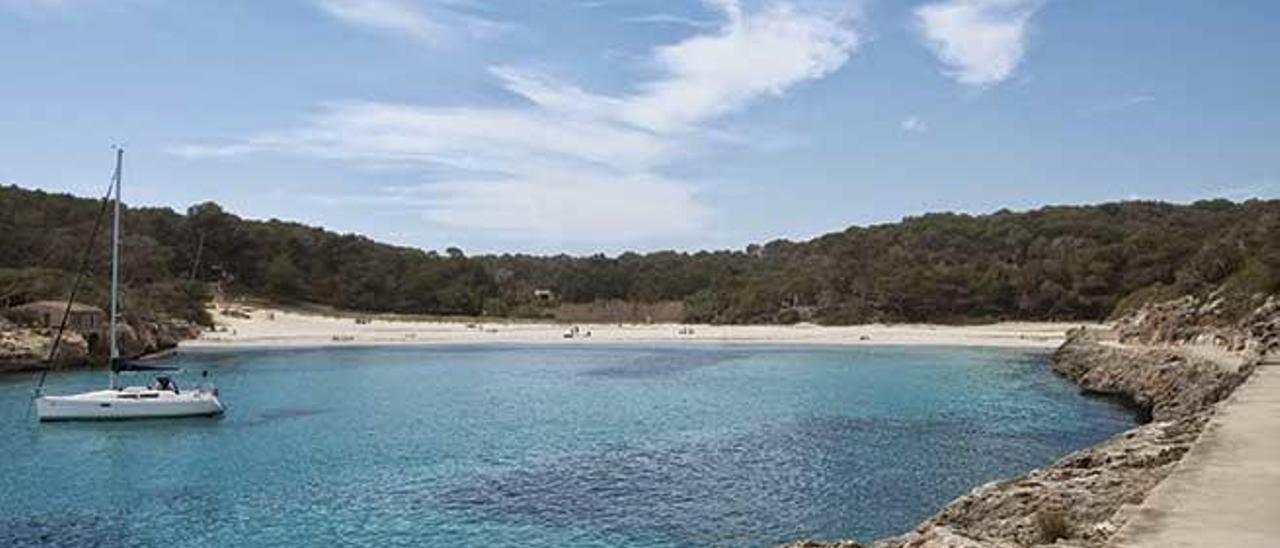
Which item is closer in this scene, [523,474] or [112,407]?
[523,474]

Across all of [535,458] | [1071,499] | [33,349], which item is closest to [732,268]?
[33,349]

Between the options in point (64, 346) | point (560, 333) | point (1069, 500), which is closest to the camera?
point (1069, 500)

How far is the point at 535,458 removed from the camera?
2798 centimetres

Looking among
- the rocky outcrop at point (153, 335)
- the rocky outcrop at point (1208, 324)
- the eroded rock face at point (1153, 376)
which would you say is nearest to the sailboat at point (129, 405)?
the rocky outcrop at point (153, 335)

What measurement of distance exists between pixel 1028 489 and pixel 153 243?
101519mm

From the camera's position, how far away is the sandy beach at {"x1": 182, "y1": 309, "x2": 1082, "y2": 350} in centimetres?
8086

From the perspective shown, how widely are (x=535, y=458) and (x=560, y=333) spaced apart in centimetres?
6816

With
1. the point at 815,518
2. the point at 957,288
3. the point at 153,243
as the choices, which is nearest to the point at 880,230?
the point at 957,288

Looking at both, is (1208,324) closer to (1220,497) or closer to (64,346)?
(1220,497)

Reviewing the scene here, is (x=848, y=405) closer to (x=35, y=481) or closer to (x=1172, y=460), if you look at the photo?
(x=1172, y=460)

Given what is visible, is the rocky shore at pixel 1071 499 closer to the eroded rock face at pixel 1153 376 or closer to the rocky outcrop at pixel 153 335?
the eroded rock face at pixel 1153 376

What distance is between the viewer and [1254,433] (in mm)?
18000

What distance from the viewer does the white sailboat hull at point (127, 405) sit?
3550 cm

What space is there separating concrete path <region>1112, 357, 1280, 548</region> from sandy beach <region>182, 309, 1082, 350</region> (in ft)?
193
